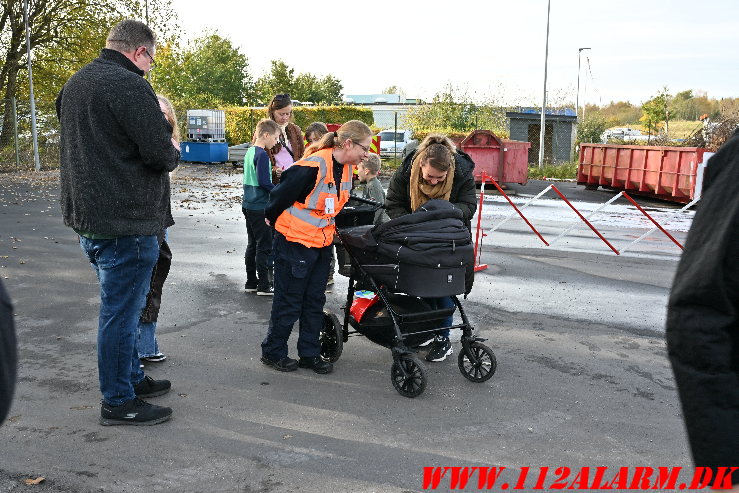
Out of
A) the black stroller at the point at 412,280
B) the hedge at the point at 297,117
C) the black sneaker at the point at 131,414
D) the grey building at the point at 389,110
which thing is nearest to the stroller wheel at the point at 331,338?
the black stroller at the point at 412,280

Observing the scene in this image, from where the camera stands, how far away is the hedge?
3647 cm

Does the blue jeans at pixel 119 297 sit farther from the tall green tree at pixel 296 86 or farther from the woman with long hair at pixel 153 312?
the tall green tree at pixel 296 86

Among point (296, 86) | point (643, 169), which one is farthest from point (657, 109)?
point (643, 169)

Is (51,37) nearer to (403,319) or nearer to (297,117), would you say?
(297,117)

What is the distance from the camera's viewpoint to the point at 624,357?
5.86 m

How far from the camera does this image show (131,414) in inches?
168

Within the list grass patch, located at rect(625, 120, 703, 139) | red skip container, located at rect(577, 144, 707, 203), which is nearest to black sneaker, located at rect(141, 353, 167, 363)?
red skip container, located at rect(577, 144, 707, 203)

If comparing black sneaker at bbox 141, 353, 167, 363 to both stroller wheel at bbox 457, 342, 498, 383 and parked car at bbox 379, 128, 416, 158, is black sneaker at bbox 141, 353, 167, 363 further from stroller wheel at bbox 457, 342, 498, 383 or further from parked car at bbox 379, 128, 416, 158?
parked car at bbox 379, 128, 416, 158

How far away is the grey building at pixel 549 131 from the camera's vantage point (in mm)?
35250

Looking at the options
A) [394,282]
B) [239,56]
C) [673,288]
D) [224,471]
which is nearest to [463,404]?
[394,282]

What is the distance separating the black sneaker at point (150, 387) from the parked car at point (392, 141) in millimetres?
30347

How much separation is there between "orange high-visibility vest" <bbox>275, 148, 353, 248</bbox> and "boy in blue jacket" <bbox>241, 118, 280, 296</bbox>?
2003mm

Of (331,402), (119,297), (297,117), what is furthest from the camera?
(297,117)

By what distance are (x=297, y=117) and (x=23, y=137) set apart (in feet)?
42.5
